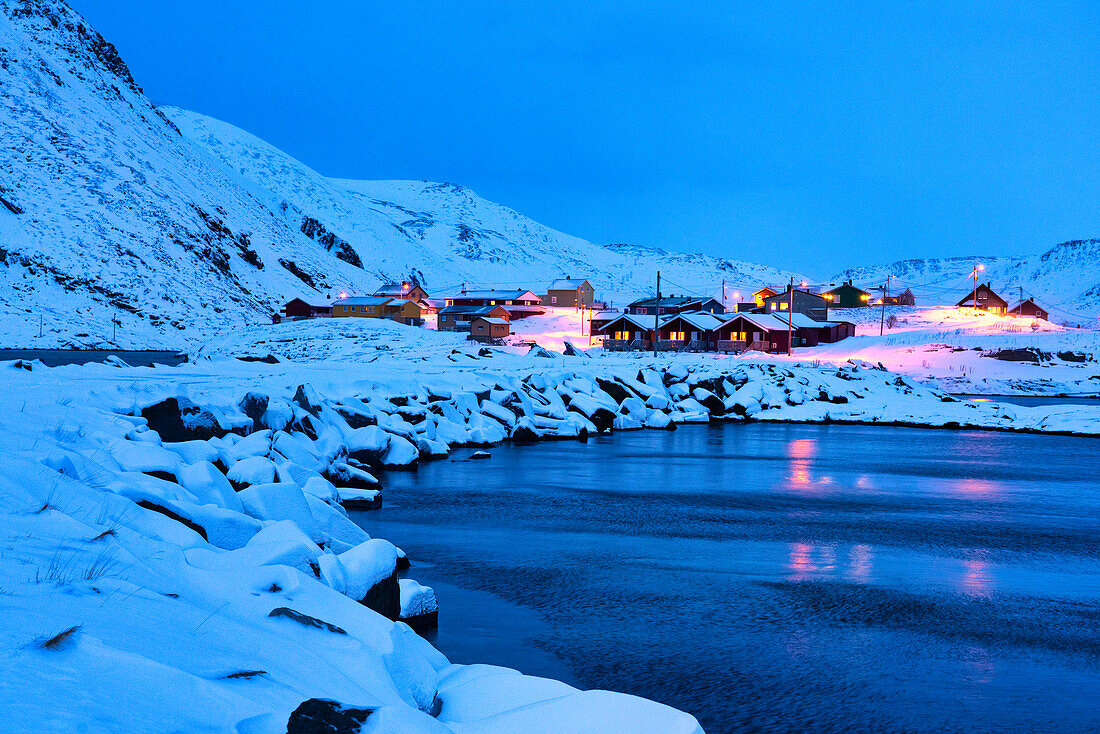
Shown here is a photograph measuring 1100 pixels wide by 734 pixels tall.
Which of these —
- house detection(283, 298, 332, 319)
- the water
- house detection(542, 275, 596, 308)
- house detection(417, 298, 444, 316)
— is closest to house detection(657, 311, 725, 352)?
the water

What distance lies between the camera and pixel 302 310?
115875 millimetres

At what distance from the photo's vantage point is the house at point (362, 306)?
373 feet

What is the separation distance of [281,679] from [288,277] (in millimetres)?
143047

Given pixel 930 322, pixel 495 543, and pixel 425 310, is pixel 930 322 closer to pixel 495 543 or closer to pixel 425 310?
pixel 425 310

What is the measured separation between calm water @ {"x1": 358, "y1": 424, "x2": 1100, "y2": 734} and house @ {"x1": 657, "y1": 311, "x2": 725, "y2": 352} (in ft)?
164

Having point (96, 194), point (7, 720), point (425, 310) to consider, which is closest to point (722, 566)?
point (7, 720)

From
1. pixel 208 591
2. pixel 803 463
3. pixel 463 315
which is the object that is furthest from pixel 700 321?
pixel 208 591

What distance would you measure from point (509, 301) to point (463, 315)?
10417 mm

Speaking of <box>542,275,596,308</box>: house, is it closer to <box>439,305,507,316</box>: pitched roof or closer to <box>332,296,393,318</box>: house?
<box>332,296,393,318</box>: house

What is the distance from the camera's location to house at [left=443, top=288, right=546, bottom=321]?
3995 inches

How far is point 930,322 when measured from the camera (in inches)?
3477

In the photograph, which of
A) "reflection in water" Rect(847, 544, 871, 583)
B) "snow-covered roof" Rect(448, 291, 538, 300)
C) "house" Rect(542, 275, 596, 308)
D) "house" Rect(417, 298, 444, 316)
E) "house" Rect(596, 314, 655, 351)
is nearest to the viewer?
"reflection in water" Rect(847, 544, 871, 583)

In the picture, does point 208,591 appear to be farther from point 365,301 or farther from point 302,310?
point 302,310

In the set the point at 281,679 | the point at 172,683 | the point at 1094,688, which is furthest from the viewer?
the point at 1094,688
